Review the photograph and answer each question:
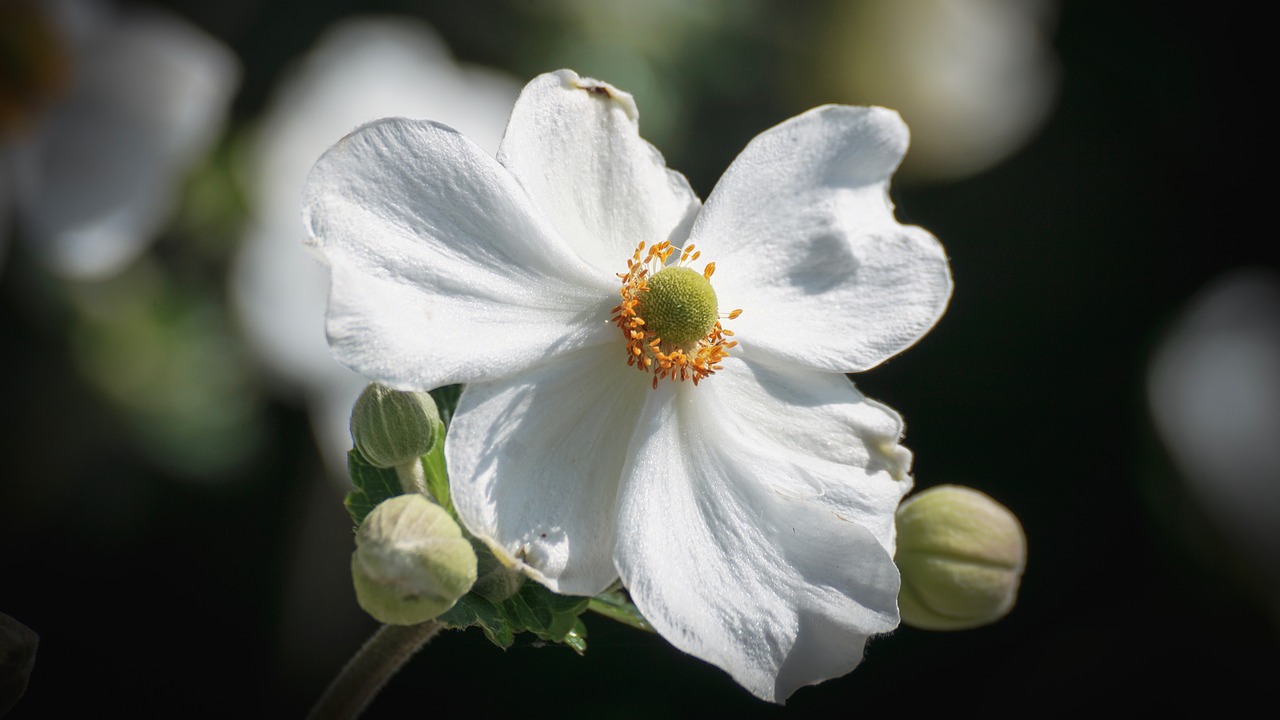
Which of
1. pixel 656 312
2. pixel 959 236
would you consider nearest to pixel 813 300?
pixel 656 312

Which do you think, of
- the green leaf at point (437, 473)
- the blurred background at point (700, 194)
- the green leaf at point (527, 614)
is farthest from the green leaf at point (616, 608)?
the blurred background at point (700, 194)

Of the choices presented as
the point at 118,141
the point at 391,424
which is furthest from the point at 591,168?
the point at 118,141

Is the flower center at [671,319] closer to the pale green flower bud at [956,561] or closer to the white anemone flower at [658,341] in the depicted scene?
the white anemone flower at [658,341]

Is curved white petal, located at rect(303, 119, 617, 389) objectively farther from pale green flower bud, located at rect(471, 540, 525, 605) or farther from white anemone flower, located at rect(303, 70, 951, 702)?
pale green flower bud, located at rect(471, 540, 525, 605)

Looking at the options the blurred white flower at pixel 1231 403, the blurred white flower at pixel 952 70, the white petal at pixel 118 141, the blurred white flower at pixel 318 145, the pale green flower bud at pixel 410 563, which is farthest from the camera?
the blurred white flower at pixel 952 70

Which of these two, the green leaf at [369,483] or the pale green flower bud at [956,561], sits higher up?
the pale green flower bud at [956,561]

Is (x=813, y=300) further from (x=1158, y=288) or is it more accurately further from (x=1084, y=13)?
(x=1084, y=13)
